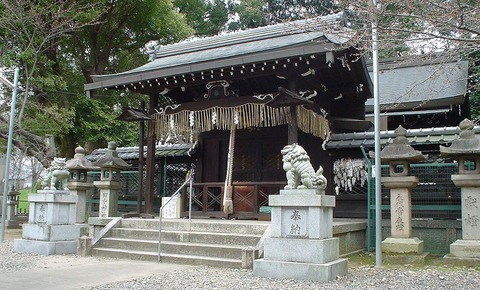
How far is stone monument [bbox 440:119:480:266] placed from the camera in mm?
8402

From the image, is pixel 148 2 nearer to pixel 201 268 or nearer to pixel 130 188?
pixel 130 188

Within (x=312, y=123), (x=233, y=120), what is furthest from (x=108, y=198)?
(x=312, y=123)

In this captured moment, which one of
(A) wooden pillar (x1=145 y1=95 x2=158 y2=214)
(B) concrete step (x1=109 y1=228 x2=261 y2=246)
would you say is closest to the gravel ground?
(B) concrete step (x1=109 y1=228 x2=261 y2=246)

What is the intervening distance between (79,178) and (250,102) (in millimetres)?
5831

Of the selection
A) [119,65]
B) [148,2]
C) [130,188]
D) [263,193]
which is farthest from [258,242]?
[119,65]

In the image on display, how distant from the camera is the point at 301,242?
22.3ft

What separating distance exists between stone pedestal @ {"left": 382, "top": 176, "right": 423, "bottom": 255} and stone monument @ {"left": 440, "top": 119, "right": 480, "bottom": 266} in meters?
0.69

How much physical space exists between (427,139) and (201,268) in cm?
641

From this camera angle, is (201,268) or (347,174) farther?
(347,174)

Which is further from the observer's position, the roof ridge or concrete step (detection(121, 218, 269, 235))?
the roof ridge

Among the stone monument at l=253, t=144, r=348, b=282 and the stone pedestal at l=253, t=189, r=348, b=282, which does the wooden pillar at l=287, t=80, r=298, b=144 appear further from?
the stone pedestal at l=253, t=189, r=348, b=282

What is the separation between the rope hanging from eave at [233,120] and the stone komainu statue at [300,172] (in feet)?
10.4

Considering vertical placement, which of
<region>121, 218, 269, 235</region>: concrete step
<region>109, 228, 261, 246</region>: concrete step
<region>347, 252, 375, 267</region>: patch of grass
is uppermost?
<region>121, 218, 269, 235</region>: concrete step

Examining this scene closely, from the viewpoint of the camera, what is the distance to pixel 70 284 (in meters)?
6.50
